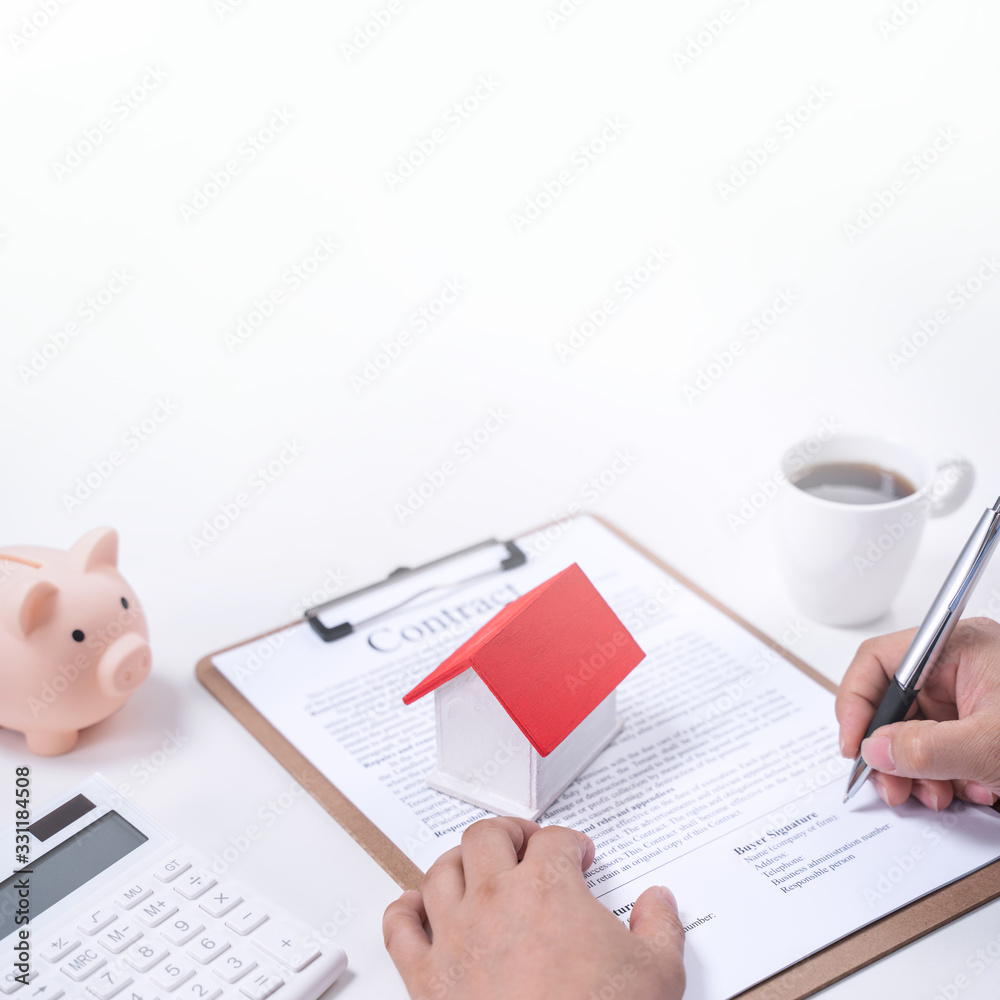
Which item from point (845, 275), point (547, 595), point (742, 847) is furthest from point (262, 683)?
point (845, 275)

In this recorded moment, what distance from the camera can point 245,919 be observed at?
68 centimetres

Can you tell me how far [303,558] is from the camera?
1.09 meters

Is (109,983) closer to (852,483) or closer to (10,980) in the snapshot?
(10,980)

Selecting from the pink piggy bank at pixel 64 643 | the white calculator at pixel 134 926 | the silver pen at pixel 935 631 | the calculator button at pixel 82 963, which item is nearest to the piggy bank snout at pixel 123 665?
the pink piggy bank at pixel 64 643

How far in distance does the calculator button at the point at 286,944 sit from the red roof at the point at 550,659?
0.17 meters

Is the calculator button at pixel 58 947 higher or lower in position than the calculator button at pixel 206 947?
higher

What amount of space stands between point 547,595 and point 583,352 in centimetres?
72

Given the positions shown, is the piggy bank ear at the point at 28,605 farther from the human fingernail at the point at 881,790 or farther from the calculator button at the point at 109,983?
the human fingernail at the point at 881,790

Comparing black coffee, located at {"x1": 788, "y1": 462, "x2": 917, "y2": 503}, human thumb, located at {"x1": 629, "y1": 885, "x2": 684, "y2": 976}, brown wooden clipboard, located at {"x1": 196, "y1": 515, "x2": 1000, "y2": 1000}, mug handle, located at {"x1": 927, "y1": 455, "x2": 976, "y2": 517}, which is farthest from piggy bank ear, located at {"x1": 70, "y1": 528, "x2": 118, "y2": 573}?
mug handle, located at {"x1": 927, "y1": 455, "x2": 976, "y2": 517}

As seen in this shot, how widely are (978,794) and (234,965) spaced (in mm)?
512

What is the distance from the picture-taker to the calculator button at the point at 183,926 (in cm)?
66

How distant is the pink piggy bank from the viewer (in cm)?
78

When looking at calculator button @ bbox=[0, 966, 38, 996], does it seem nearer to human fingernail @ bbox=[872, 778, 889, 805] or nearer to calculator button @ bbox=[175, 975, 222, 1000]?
calculator button @ bbox=[175, 975, 222, 1000]

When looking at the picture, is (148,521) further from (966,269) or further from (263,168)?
(966,269)
